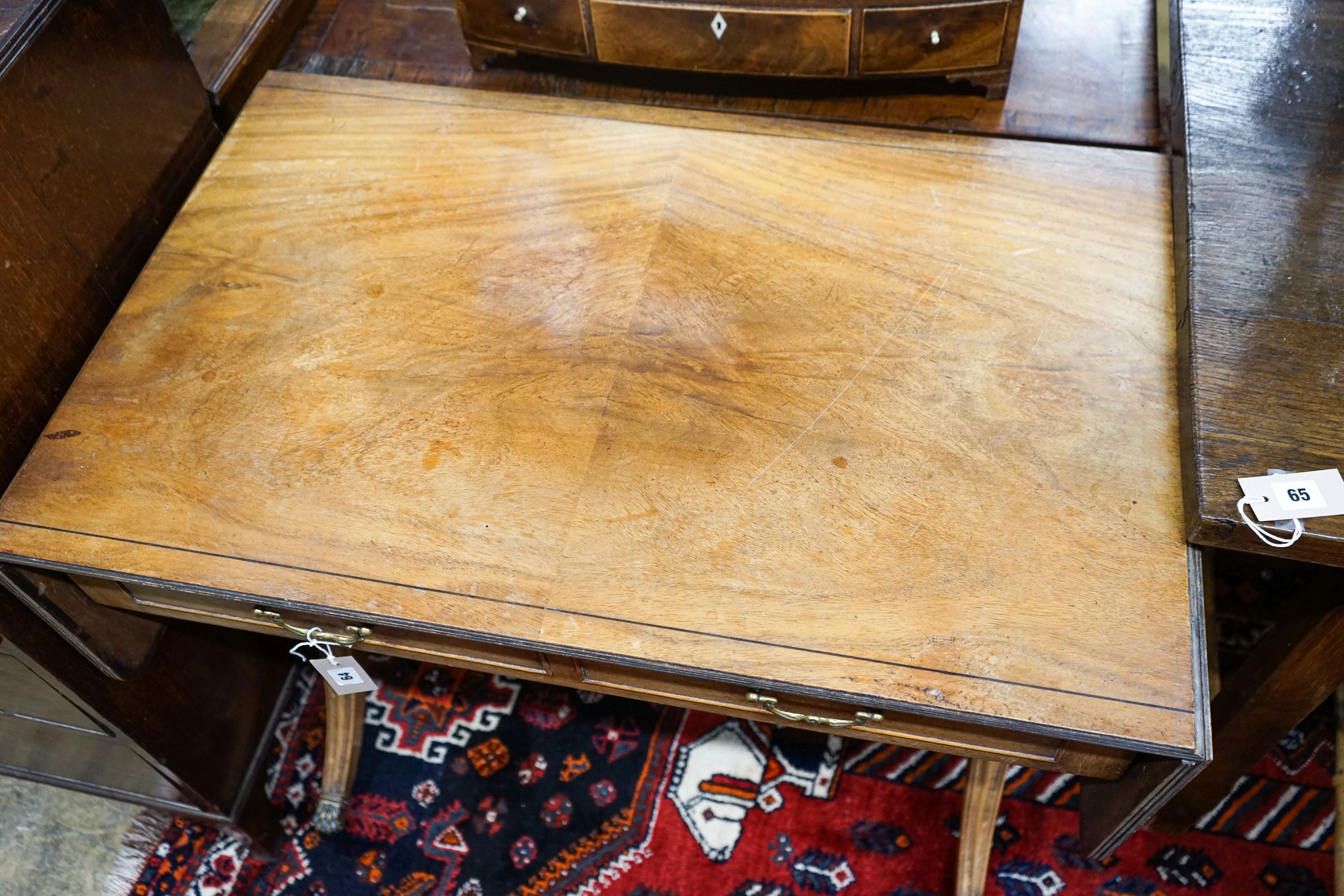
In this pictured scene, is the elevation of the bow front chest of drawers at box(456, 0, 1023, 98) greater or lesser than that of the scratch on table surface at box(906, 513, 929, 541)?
greater


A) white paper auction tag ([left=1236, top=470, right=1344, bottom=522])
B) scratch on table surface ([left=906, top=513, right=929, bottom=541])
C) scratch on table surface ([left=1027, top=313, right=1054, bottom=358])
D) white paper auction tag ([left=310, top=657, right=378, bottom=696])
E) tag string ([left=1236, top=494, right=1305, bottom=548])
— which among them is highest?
scratch on table surface ([left=1027, top=313, right=1054, bottom=358])

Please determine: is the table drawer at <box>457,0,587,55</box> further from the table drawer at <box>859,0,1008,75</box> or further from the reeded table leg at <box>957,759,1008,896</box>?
the reeded table leg at <box>957,759,1008,896</box>

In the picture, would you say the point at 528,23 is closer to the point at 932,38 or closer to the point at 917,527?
the point at 932,38

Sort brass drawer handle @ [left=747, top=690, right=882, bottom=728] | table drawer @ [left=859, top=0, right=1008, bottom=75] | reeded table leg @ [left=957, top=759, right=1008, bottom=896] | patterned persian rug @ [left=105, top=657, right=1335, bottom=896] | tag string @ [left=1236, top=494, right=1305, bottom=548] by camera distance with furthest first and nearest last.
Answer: patterned persian rug @ [left=105, top=657, right=1335, bottom=896] < reeded table leg @ [left=957, top=759, right=1008, bottom=896] < table drawer @ [left=859, top=0, right=1008, bottom=75] < brass drawer handle @ [left=747, top=690, right=882, bottom=728] < tag string @ [left=1236, top=494, right=1305, bottom=548]

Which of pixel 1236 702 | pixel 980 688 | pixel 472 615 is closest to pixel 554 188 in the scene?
pixel 472 615

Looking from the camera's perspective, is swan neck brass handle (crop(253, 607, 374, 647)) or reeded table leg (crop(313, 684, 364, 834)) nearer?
swan neck brass handle (crop(253, 607, 374, 647))

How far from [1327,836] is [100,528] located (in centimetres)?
175

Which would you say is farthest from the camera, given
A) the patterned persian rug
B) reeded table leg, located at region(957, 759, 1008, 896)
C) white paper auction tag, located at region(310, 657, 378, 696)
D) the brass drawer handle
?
the patterned persian rug

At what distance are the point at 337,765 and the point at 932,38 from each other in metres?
1.39

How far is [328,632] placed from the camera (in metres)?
1.21

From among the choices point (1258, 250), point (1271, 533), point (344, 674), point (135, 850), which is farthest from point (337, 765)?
point (1258, 250)

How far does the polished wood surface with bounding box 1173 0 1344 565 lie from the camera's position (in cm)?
106

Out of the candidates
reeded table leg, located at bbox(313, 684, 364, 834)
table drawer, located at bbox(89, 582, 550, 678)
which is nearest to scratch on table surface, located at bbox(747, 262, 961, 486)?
table drawer, located at bbox(89, 582, 550, 678)

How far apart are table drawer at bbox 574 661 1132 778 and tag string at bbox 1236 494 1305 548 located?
0.26 metres
